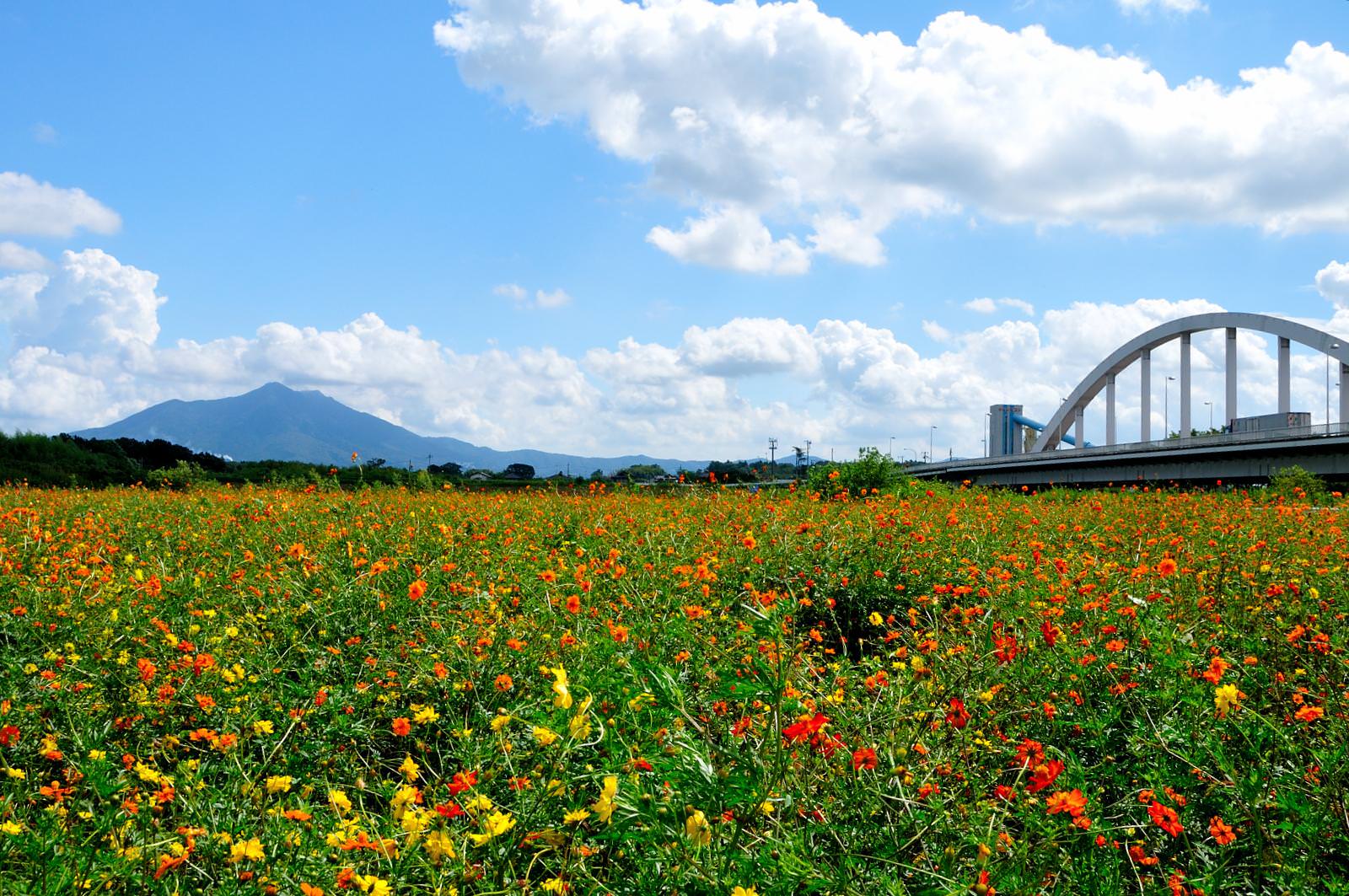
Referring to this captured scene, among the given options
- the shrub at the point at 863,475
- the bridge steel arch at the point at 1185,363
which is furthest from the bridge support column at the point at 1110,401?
the shrub at the point at 863,475

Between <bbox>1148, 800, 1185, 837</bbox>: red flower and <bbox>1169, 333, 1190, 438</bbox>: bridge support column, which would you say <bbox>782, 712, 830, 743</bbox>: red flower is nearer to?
<bbox>1148, 800, 1185, 837</bbox>: red flower

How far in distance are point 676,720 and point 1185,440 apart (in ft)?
128

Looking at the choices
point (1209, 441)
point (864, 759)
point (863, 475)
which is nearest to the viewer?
point (864, 759)

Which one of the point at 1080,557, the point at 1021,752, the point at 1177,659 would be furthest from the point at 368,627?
the point at 1080,557

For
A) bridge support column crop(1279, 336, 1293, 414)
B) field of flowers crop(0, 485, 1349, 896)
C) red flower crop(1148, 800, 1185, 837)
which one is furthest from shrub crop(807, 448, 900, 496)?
bridge support column crop(1279, 336, 1293, 414)

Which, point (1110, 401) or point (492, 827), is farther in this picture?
point (1110, 401)

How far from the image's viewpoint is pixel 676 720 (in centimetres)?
243

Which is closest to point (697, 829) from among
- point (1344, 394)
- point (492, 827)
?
point (492, 827)

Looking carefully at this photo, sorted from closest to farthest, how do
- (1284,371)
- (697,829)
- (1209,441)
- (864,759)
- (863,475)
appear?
(697,829)
(864,759)
(863,475)
(1209,441)
(1284,371)

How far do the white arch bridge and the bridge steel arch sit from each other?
0.04m

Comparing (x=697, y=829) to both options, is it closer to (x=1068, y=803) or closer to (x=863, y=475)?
(x=1068, y=803)

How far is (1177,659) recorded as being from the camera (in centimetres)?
290

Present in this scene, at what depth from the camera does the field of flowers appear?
6.73ft

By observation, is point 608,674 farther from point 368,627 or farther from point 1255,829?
point 1255,829
